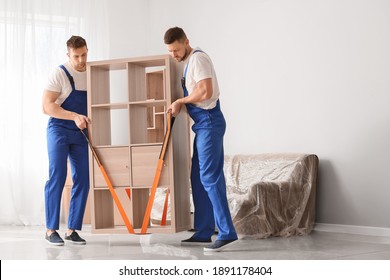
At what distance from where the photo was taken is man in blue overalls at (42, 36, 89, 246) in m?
4.52

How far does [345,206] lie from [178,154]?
162 cm

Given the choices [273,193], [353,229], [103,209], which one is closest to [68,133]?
[103,209]

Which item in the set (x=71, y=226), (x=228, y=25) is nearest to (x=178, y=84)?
(x=71, y=226)

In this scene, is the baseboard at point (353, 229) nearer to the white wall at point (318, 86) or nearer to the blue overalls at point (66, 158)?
the white wall at point (318, 86)

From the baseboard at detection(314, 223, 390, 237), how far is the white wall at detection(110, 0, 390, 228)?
0.14 feet

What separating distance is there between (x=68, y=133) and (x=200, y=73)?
111 centimetres

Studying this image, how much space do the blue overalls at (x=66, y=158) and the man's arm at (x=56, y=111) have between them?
0.32 ft

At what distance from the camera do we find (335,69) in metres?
5.40

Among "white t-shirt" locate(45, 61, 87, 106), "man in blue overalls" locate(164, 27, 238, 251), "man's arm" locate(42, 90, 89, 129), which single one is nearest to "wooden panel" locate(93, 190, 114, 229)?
"man's arm" locate(42, 90, 89, 129)

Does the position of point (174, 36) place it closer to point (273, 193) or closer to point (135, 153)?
point (135, 153)

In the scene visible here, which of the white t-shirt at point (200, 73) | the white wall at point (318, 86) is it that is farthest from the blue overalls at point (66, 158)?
the white wall at point (318, 86)

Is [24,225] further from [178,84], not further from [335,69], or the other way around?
[335,69]

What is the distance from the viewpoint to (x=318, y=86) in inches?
218

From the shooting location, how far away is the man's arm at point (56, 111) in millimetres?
4469
